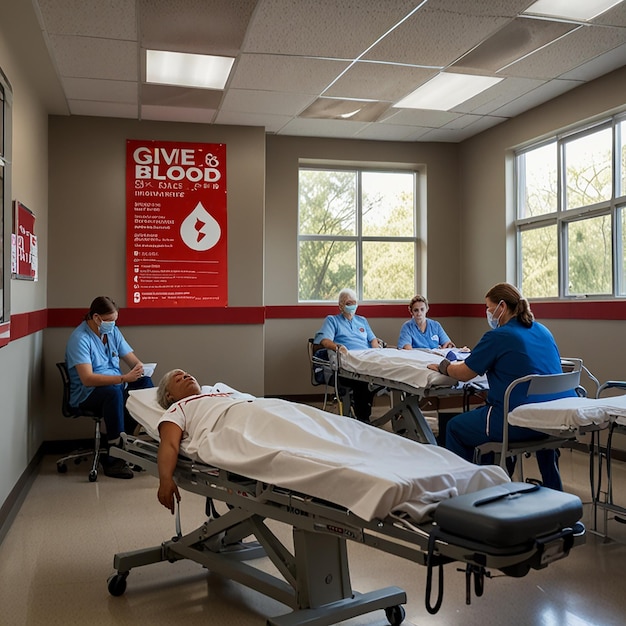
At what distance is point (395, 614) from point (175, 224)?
4.23 meters

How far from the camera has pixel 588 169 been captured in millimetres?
5574

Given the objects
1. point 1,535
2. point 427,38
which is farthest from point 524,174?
point 1,535

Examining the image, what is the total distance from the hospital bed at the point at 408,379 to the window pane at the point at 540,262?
1315mm

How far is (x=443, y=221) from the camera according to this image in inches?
292

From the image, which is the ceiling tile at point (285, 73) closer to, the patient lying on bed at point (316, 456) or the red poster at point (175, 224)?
the red poster at point (175, 224)

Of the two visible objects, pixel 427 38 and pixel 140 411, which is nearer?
pixel 140 411

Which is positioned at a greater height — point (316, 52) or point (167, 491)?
point (316, 52)

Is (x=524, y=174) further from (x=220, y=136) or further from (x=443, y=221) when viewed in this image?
(x=220, y=136)

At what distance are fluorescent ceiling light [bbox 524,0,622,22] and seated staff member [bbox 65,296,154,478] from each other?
349 cm

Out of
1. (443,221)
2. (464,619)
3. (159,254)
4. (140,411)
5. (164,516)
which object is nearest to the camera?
(464,619)

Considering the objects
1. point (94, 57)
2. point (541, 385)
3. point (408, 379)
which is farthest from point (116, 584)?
point (94, 57)

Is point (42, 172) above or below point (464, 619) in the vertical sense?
above

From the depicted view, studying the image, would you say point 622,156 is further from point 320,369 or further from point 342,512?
point 342,512

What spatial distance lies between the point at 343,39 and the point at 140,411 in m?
2.60
